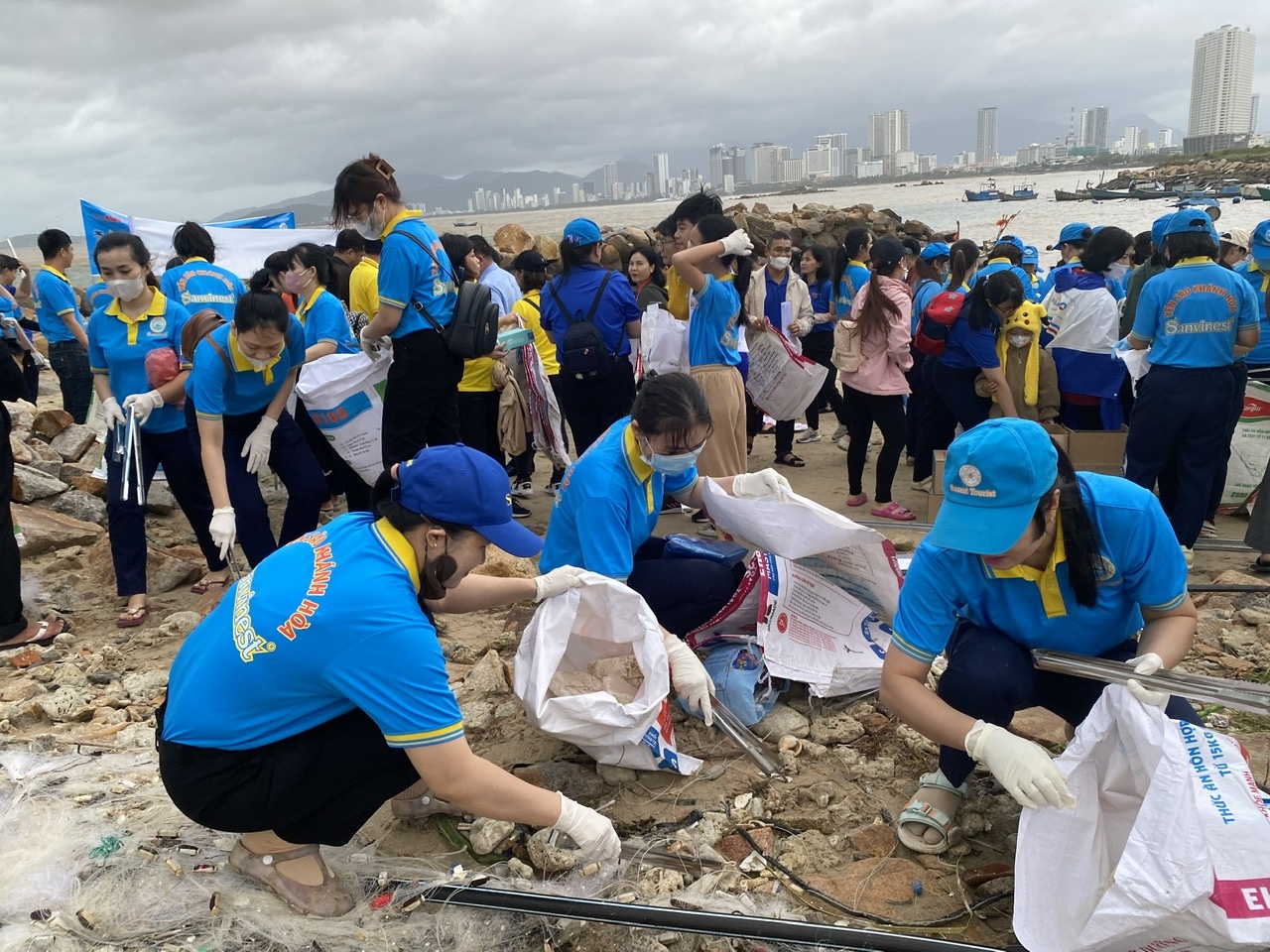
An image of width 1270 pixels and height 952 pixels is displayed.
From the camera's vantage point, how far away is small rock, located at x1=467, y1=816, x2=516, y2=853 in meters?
2.28

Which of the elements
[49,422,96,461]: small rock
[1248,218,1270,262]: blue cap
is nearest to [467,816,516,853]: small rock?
[1248,218,1270,262]: blue cap

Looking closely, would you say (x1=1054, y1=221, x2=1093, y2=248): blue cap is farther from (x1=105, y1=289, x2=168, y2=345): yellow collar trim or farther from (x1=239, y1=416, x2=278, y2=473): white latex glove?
(x1=105, y1=289, x2=168, y2=345): yellow collar trim

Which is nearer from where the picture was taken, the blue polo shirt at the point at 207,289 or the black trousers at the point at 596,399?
the blue polo shirt at the point at 207,289

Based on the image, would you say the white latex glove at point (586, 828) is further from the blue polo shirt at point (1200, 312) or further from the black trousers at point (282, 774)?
the blue polo shirt at point (1200, 312)

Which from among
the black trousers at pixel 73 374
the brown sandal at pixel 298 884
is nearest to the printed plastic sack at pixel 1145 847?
the brown sandal at pixel 298 884

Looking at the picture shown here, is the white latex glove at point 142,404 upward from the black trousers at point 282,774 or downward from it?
upward

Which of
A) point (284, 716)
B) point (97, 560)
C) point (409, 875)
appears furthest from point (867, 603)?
point (97, 560)

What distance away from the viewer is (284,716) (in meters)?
1.88

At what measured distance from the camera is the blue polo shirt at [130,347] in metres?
4.02

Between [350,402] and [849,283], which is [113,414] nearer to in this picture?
[350,402]

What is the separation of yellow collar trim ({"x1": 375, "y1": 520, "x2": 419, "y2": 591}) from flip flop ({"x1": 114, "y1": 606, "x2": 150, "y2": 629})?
8.99 feet

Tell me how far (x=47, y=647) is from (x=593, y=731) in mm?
2756

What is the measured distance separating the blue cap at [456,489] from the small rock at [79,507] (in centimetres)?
429

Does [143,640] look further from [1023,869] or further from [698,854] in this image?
[1023,869]
